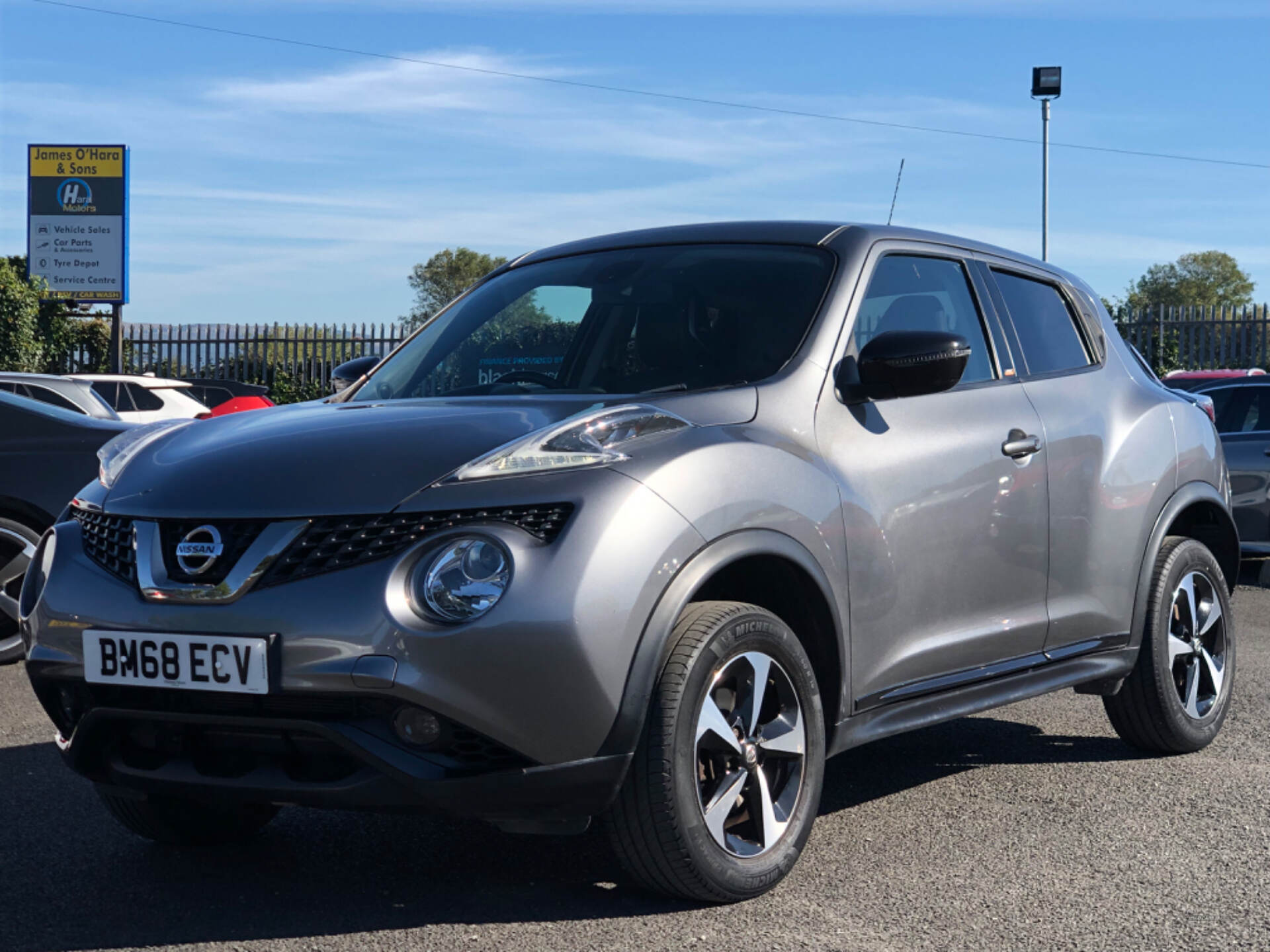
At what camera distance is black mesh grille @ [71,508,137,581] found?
3.60m

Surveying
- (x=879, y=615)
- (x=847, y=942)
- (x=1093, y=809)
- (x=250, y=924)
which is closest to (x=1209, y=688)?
(x=1093, y=809)

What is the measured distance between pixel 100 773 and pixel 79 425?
410cm

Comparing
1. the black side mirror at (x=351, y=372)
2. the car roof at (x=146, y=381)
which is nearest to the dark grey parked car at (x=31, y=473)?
the black side mirror at (x=351, y=372)

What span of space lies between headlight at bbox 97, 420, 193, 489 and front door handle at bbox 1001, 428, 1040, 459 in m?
2.36

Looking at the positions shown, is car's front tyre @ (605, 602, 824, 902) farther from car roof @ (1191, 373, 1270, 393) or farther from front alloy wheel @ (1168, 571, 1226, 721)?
car roof @ (1191, 373, 1270, 393)

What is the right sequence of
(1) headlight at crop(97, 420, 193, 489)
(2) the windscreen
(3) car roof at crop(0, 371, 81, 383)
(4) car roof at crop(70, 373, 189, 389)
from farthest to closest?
(4) car roof at crop(70, 373, 189, 389) < (3) car roof at crop(0, 371, 81, 383) < (2) the windscreen < (1) headlight at crop(97, 420, 193, 489)

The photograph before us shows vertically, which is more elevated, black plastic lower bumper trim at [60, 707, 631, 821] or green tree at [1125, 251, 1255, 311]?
green tree at [1125, 251, 1255, 311]

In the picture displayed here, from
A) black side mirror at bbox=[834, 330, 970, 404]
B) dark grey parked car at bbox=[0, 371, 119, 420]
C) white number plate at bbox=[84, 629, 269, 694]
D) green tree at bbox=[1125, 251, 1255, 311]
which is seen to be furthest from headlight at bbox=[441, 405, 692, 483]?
green tree at bbox=[1125, 251, 1255, 311]

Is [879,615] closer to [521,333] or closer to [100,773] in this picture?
[521,333]

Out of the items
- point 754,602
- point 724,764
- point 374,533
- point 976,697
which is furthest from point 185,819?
Answer: point 976,697

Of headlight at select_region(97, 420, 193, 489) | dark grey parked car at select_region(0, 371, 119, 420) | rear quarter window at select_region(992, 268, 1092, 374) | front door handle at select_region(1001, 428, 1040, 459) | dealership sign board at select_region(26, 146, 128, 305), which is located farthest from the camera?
dealership sign board at select_region(26, 146, 128, 305)

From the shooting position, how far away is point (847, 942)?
3465mm

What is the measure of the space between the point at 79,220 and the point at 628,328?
2810 cm

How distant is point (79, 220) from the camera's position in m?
30.1
